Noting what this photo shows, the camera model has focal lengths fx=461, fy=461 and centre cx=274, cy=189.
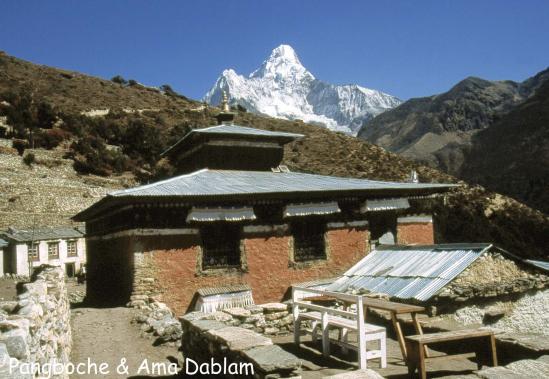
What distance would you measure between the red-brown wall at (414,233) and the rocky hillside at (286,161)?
1624 centimetres

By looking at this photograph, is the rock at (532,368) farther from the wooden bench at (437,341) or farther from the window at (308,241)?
the window at (308,241)

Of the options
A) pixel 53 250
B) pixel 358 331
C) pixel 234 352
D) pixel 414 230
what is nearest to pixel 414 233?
pixel 414 230

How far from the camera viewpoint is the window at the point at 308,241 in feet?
A: 54.8

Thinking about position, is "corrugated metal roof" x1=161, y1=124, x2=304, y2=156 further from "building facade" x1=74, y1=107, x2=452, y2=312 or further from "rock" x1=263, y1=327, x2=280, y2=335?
"rock" x1=263, y1=327, x2=280, y2=335

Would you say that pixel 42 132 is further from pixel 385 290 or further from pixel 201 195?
pixel 385 290

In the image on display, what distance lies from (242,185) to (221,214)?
2.22m

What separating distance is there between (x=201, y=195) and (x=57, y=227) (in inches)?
1392

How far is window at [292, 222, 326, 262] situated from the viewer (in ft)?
54.8

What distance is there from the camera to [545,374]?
547cm

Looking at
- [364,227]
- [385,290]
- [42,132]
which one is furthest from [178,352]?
[42,132]

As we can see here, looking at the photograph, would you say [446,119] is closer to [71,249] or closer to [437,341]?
[71,249]

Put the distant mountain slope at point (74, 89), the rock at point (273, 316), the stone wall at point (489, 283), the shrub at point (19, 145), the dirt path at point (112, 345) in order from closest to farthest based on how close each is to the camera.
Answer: the dirt path at point (112, 345) < the stone wall at point (489, 283) < the rock at point (273, 316) < the shrub at point (19, 145) < the distant mountain slope at point (74, 89)

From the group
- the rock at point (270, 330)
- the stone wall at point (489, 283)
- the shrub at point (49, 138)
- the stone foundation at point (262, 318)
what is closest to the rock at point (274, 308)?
the stone foundation at point (262, 318)

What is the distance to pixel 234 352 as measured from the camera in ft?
21.0
